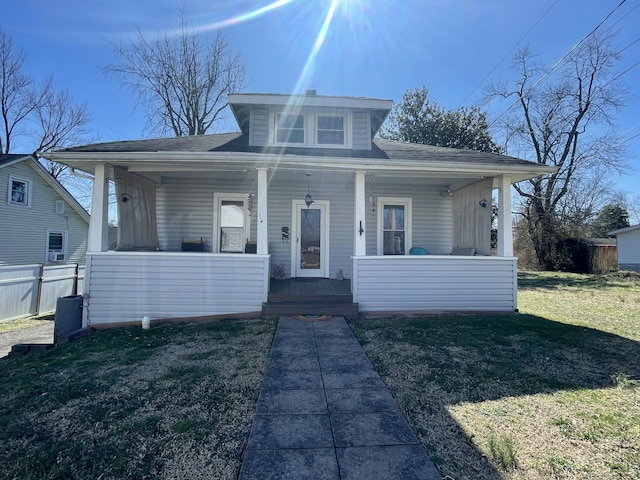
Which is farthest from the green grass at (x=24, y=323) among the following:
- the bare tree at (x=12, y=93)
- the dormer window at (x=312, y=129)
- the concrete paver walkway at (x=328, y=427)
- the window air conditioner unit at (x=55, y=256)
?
the bare tree at (x=12, y=93)

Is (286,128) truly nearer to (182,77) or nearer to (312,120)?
A: (312,120)

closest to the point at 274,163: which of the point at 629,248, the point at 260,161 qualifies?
the point at 260,161

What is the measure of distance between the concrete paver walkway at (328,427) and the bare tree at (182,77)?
1779 centimetres

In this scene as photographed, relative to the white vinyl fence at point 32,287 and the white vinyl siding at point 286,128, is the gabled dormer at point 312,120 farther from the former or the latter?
the white vinyl fence at point 32,287

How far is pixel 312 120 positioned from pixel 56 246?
15614mm

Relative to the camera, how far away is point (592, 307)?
24.6 feet

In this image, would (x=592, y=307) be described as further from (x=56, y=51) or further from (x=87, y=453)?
(x=56, y=51)

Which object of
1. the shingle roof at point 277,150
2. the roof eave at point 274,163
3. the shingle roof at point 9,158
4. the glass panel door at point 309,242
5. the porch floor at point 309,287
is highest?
the shingle roof at point 9,158

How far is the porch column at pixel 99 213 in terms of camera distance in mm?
5762

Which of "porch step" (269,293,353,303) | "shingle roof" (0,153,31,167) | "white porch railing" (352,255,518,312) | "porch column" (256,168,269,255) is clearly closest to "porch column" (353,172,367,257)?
"white porch railing" (352,255,518,312)

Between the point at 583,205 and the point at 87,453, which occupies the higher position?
the point at 583,205

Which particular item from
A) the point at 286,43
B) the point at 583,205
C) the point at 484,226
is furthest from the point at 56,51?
the point at 583,205

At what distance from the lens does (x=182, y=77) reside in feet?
57.2

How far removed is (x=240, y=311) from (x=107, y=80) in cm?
1677
